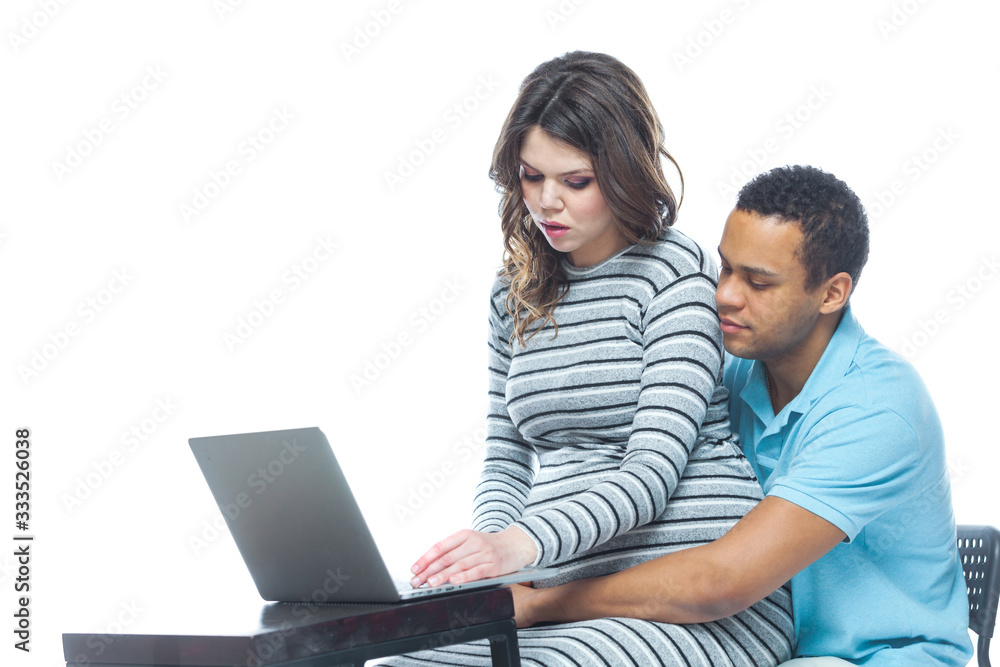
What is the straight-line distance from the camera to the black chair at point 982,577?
154 cm

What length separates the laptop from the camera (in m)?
0.98

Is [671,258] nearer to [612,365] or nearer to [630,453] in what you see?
[612,365]

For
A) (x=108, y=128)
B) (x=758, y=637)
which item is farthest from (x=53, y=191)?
(x=758, y=637)

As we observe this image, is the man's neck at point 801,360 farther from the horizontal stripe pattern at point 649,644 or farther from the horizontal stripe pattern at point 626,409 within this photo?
the horizontal stripe pattern at point 649,644

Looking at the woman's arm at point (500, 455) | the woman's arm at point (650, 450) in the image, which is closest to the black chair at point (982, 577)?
the woman's arm at point (650, 450)

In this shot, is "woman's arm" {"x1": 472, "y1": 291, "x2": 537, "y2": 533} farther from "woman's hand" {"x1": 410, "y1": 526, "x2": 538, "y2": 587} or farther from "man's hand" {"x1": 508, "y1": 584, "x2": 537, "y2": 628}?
"woman's hand" {"x1": 410, "y1": 526, "x2": 538, "y2": 587}

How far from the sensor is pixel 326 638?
94 cm

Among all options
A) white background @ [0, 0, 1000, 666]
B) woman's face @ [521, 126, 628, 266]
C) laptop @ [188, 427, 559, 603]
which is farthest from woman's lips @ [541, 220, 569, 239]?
white background @ [0, 0, 1000, 666]

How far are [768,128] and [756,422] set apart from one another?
1.42 metres

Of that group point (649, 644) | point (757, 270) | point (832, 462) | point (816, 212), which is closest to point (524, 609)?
point (649, 644)

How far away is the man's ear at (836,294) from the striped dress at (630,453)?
17 centimetres

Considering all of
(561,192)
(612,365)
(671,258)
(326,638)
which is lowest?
(326,638)

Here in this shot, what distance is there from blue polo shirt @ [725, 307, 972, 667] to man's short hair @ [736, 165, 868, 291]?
12cm

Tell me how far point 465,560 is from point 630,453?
1.00ft
